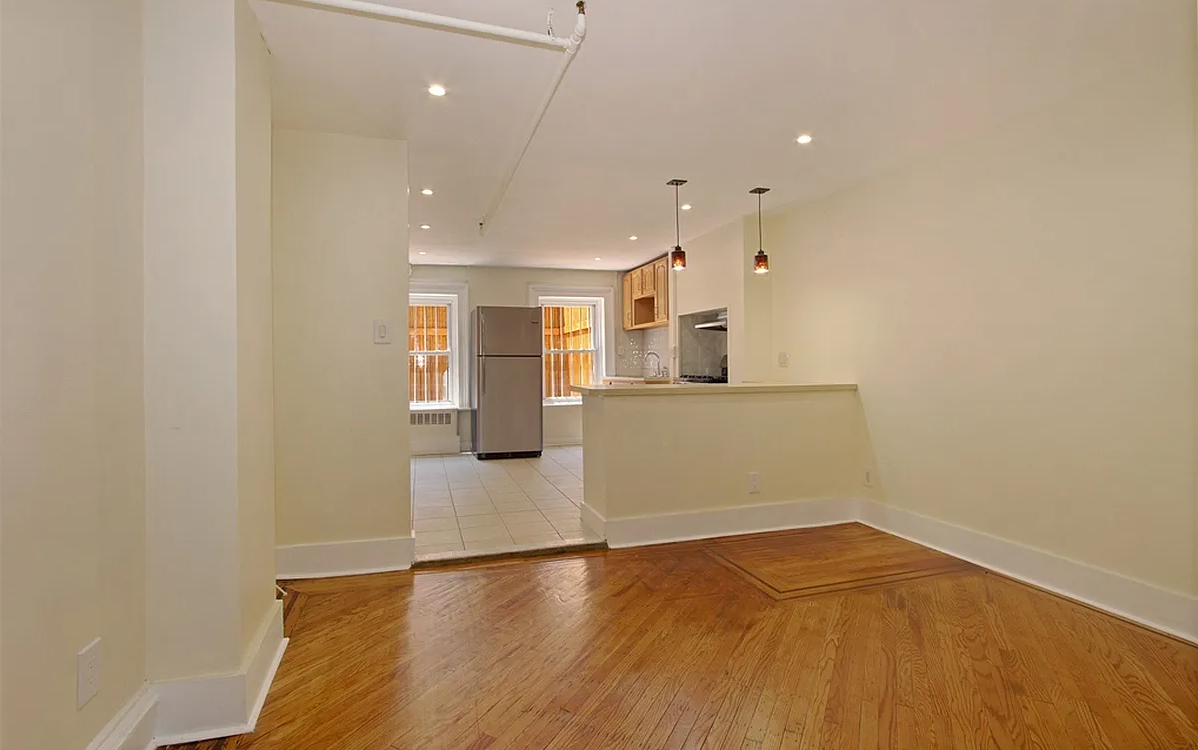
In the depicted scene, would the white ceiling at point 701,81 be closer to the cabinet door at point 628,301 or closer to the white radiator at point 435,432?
the cabinet door at point 628,301

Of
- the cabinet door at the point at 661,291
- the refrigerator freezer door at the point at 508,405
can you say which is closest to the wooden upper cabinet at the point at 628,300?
the cabinet door at the point at 661,291

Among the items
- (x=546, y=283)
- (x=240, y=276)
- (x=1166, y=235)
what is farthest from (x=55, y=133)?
(x=546, y=283)

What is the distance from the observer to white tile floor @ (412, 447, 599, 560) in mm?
3633

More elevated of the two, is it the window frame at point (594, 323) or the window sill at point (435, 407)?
the window frame at point (594, 323)

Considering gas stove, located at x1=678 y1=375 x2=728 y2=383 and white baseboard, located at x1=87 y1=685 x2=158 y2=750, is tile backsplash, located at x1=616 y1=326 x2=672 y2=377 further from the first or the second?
white baseboard, located at x1=87 y1=685 x2=158 y2=750

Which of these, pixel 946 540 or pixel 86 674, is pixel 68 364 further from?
pixel 946 540

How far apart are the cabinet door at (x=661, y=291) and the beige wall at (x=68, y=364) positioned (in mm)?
5229

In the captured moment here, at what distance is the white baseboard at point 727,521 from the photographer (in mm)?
3625

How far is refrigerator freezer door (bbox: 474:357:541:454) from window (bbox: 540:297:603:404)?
3.04 ft

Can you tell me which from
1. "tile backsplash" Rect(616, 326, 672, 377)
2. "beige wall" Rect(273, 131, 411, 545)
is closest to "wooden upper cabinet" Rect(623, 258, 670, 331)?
"tile backsplash" Rect(616, 326, 672, 377)

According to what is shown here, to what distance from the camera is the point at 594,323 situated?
8.10 metres

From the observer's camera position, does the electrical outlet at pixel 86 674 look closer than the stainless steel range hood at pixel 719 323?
Yes

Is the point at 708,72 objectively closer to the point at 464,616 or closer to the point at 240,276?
the point at 240,276

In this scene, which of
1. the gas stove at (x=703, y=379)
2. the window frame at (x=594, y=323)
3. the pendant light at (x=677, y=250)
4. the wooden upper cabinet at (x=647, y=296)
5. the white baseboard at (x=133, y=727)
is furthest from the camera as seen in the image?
the window frame at (x=594, y=323)
